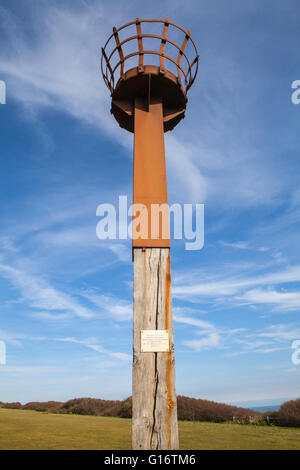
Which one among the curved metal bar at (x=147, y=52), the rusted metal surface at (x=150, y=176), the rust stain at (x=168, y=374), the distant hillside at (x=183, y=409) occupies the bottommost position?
the distant hillside at (x=183, y=409)

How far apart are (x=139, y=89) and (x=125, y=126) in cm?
87

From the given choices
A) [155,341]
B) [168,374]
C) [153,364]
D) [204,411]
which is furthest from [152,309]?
[204,411]

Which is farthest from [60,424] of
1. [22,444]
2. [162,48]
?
[162,48]

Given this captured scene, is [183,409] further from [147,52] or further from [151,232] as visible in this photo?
[147,52]

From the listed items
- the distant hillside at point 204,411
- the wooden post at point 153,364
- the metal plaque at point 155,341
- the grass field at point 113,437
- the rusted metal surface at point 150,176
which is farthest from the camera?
the distant hillside at point 204,411

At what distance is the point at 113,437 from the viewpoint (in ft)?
21.3

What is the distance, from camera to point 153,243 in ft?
15.3

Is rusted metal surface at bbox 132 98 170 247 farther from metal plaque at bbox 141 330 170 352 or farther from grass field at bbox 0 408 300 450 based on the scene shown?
grass field at bbox 0 408 300 450

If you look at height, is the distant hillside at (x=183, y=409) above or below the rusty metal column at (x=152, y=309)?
below

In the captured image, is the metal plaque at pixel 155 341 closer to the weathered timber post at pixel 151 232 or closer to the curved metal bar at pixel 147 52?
the weathered timber post at pixel 151 232

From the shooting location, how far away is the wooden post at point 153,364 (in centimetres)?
393

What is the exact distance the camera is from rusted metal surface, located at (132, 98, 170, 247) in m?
4.71

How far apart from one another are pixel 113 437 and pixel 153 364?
3.51 m

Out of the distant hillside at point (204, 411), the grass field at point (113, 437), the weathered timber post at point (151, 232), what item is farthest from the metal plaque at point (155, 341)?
the distant hillside at point (204, 411)
